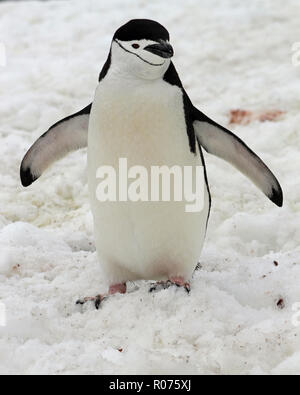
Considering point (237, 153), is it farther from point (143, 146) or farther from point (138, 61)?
point (138, 61)

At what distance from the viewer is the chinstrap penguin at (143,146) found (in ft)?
7.13

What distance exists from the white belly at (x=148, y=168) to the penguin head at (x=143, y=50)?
0.14 ft

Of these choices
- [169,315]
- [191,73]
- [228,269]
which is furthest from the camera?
[191,73]

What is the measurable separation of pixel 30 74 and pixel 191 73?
4.13 ft

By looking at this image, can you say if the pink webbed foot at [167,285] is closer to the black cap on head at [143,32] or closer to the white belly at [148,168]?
the white belly at [148,168]

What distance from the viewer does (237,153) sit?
2420 mm

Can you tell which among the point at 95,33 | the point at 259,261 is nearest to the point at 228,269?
the point at 259,261

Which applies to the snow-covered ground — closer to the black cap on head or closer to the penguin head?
the penguin head
